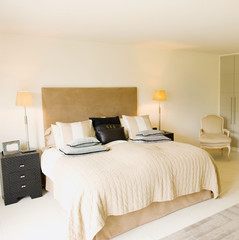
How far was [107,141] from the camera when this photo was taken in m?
3.95

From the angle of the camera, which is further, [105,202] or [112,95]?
[112,95]

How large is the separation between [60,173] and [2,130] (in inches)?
59.8

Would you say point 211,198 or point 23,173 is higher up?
point 23,173

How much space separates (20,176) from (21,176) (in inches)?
0.5

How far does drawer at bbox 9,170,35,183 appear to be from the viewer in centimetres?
340

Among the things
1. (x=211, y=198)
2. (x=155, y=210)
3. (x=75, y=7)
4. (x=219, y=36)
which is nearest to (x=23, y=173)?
(x=155, y=210)

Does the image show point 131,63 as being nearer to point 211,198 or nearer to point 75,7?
point 75,7

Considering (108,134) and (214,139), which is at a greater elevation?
(108,134)

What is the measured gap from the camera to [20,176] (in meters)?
3.45

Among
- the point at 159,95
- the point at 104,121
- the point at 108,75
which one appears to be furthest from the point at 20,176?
the point at 159,95

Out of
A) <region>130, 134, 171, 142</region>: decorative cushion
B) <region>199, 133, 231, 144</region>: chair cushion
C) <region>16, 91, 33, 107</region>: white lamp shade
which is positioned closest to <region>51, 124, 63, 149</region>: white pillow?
<region>16, 91, 33, 107</region>: white lamp shade

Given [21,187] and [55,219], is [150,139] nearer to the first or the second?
[55,219]

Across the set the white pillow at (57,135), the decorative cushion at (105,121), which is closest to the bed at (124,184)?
the white pillow at (57,135)

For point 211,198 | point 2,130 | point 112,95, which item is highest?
point 112,95
